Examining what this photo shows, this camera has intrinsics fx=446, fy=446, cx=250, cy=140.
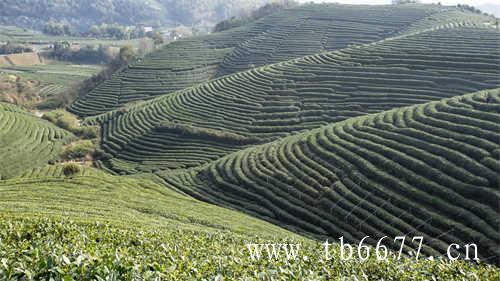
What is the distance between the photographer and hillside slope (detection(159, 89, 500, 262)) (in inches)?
917

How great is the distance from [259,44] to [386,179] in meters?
76.0

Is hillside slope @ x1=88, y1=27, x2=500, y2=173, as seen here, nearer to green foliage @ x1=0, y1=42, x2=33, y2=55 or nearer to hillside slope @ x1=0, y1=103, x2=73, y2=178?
hillside slope @ x1=0, y1=103, x2=73, y2=178

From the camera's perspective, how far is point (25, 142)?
52.9 m

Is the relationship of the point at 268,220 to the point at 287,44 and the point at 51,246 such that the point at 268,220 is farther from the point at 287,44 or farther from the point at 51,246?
the point at 287,44

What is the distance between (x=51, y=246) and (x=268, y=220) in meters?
21.7

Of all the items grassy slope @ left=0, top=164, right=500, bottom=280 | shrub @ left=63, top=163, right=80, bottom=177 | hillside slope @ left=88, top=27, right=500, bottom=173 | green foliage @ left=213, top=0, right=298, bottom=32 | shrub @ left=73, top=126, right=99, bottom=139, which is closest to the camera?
grassy slope @ left=0, top=164, right=500, bottom=280

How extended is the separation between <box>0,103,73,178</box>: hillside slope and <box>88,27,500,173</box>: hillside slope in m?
Result: 6.11

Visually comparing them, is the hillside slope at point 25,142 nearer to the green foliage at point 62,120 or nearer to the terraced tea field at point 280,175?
the terraced tea field at point 280,175

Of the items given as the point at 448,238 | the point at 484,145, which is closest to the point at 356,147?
the point at 484,145

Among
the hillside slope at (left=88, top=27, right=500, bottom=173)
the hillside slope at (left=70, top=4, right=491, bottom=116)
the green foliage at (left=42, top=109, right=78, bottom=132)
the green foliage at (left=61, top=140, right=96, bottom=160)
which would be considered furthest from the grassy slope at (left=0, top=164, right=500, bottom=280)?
the hillside slope at (left=70, top=4, right=491, bottom=116)

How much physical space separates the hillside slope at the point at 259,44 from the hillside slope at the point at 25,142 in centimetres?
1689

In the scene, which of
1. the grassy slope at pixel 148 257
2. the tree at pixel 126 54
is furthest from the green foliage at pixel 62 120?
the grassy slope at pixel 148 257

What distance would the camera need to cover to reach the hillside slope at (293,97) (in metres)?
49.9

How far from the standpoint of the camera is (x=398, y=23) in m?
98.0
